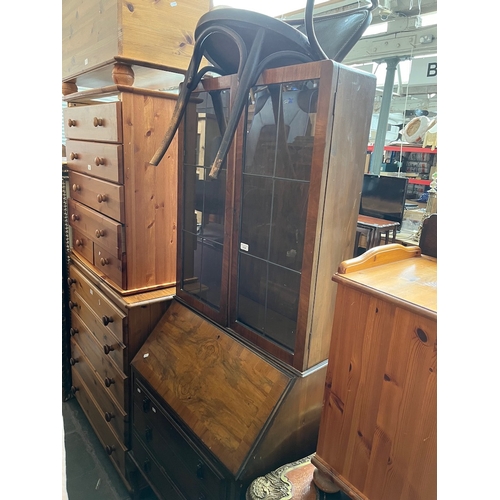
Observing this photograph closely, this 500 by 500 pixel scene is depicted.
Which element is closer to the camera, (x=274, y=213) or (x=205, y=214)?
(x=274, y=213)

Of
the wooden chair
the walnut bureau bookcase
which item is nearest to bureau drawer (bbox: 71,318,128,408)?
the walnut bureau bookcase

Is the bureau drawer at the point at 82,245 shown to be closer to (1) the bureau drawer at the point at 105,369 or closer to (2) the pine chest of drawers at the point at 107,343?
(2) the pine chest of drawers at the point at 107,343

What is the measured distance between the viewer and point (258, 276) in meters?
1.36

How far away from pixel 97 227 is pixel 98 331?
1.82 ft

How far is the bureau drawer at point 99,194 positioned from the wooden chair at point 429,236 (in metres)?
1.21

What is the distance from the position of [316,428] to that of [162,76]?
1.67 metres

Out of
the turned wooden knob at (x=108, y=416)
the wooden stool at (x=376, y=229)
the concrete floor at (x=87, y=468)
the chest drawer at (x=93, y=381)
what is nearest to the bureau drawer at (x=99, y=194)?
the chest drawer at (x=93, y=381)

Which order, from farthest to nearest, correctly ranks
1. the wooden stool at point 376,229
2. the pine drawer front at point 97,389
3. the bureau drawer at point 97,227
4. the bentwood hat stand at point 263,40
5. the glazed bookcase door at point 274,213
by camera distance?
the wooden stool at point 376,229 → the pine drawer front at point 97,389 → the bureau drawer at point 97,227 → the glazed bookcase door at point 274,213 → the bentwood hat stand at point 263,40

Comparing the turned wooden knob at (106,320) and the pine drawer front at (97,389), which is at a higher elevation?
the turned wooden knob at (106,320)

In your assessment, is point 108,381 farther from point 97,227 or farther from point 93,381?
point 97,227

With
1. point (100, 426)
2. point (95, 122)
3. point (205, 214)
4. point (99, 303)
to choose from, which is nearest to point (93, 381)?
point (100, 426)

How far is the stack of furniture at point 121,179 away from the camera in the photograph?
1.57 metres

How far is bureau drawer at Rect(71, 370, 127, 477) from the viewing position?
6.34 ft
